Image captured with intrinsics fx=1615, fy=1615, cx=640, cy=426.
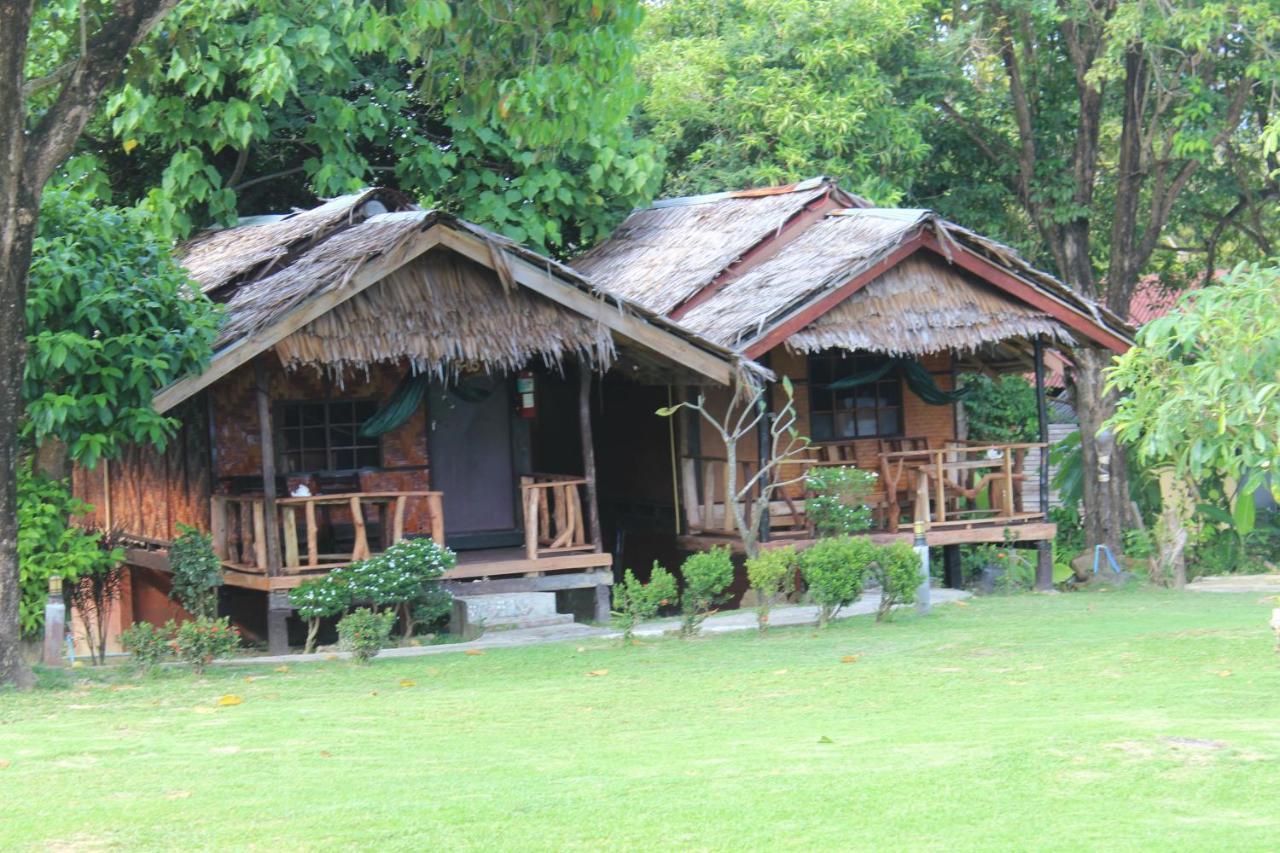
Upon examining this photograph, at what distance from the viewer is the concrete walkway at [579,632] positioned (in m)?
13.8

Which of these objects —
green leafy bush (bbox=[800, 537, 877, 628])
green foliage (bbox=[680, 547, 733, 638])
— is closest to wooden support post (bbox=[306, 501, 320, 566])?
green foliage (bbox=[680, 547, 733, 638])

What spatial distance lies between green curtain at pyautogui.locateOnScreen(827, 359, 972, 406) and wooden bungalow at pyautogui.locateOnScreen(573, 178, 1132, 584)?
0.09 ft

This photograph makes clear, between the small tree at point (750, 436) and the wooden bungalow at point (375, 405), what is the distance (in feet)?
1.63

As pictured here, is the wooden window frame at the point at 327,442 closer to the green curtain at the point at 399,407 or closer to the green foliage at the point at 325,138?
the green curtain at the point at 399,407

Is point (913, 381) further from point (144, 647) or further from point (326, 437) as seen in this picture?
point (144, 647)

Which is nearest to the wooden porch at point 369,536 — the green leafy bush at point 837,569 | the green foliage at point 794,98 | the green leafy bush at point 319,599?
the green leafy bush at point 319,599

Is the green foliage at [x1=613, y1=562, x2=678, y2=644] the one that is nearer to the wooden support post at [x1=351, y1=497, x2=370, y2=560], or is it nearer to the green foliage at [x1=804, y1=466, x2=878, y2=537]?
the wooden support post at [x1=351, y1=497, x2=370, y2=560]

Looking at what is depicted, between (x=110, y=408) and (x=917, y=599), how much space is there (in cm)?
743

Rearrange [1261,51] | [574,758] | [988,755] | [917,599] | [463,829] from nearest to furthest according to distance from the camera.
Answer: [463,829], [988,755], [574,758], [917,599], [1261,51]

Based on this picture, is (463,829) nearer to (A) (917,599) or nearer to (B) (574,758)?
(B) (574,758)

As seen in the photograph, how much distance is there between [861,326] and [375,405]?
5.27 meters

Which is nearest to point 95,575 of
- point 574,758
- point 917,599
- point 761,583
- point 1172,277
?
point 761,583

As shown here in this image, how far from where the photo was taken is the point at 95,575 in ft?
52.9

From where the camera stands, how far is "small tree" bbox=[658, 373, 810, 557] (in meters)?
15.4
